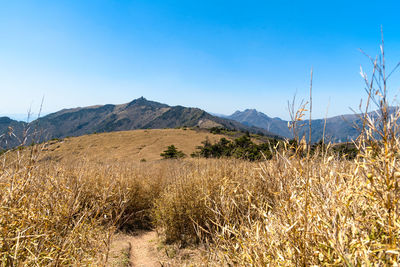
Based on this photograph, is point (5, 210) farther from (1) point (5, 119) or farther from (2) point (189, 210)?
(1) point (5, 119)

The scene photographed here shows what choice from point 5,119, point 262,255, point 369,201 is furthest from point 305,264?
point 5,119

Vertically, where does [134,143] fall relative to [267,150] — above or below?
below

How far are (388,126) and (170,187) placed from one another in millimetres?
5147

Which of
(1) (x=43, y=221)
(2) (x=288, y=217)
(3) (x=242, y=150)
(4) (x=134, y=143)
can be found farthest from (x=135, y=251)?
(4) (x=134, y=143)

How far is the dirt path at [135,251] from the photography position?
419cm

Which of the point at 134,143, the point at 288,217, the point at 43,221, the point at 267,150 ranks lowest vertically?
the point at 134,143

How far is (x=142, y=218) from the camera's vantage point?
6188 millimetres

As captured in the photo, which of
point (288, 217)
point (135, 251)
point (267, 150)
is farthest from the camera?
point (267, 150)

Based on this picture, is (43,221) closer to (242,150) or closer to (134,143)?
(242,150)

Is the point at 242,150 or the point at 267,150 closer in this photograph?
the point at 267,150

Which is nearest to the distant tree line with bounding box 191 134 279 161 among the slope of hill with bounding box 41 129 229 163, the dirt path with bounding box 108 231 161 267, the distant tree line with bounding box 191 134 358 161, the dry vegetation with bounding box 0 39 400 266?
the distant tree line with bounding box 191 134 358 161

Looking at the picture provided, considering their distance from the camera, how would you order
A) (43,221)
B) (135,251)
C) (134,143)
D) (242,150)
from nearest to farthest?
(43,221) → (135,251) → (242,150) → (134,143)

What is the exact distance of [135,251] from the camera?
478cm

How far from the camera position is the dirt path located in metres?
4.19
